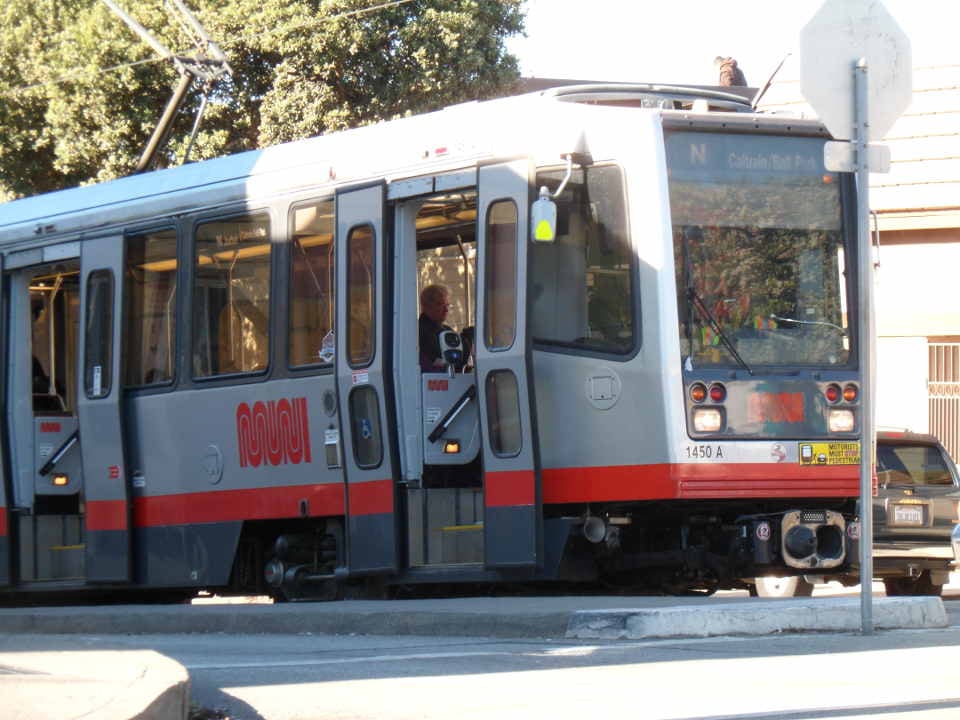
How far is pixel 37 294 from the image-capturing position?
15602 millimetres

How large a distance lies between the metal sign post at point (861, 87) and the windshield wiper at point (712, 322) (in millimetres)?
2299

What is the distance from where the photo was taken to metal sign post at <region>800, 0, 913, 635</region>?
27.7 ft

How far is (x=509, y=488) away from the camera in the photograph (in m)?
11.2

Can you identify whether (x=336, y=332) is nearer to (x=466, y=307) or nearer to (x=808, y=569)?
(x=466, y=307)

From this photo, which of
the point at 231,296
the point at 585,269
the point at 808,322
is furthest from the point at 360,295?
the point at 808,322

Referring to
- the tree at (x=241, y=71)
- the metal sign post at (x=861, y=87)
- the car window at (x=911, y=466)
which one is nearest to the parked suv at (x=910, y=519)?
the car window at (x=911, y=466)

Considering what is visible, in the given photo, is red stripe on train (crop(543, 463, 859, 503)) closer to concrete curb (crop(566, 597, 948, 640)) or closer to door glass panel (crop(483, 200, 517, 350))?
door glass panel (crop(483, 200, 517, 350))

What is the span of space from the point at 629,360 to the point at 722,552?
1.46 metres

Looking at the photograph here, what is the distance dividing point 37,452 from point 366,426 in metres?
4.38

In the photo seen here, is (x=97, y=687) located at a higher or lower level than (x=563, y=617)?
higher

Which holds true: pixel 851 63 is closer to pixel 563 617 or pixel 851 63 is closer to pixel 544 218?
pixel 544 218

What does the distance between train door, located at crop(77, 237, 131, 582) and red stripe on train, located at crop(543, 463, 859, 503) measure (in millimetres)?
4302

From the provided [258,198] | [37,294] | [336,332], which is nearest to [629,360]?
[336,332]

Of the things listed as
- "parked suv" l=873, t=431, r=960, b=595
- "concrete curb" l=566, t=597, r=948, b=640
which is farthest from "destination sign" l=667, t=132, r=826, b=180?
"parked suv" l=873, t=431, r=960, b=595
